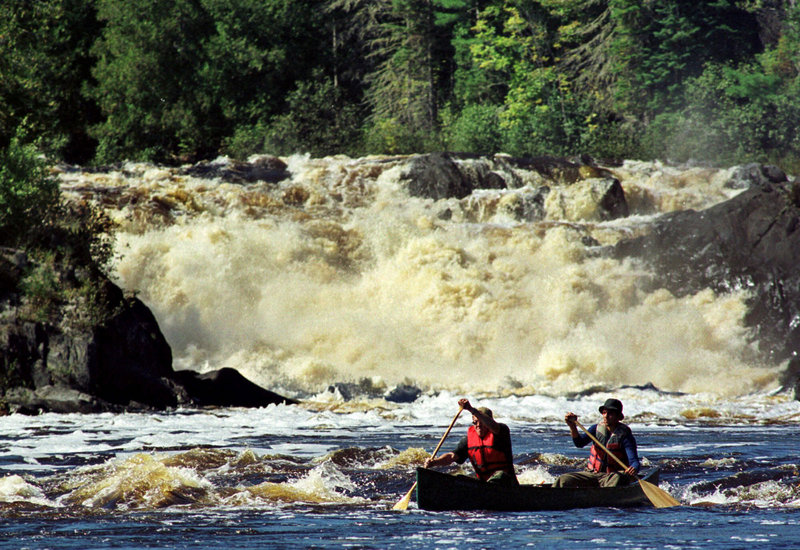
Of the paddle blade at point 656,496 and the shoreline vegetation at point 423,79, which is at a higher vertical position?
the shoreline vegetation at point 423,79

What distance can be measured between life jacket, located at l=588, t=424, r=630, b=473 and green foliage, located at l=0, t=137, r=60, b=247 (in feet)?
38.2

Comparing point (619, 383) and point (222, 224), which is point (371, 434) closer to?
point (619, 383)

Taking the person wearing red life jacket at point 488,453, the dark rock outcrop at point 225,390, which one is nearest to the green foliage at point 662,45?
the dark rock outcrop at point 225,390

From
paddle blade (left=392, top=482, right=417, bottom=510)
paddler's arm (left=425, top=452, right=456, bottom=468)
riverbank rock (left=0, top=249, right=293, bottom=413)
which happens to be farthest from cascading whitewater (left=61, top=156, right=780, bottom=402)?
paddler's arm (left=425, top=452, right=456, bottom=468)

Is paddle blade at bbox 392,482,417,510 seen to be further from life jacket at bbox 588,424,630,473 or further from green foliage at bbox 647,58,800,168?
green foliage at bbox 647,58,800,168

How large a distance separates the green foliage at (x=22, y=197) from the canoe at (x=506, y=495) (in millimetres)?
11224

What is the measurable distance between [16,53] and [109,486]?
15.5 meters

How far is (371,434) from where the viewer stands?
16.0 m

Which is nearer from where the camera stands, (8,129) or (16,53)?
(8,129)

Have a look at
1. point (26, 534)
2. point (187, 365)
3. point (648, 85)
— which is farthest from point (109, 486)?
point (648, 85)

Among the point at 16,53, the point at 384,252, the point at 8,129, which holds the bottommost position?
the point at 384,252

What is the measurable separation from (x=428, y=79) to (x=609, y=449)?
114ft

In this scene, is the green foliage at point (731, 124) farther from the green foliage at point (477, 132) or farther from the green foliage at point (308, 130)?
the green foliage at point (308, 130)

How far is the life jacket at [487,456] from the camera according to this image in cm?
1006
